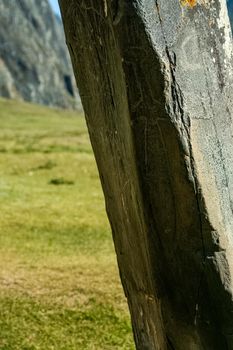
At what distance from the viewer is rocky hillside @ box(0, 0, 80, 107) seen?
132 meters

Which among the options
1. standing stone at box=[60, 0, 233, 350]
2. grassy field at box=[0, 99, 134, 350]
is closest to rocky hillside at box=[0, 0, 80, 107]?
grassy field at box=[0, 99, 134, 350]

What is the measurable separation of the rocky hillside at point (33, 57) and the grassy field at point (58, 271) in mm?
110108

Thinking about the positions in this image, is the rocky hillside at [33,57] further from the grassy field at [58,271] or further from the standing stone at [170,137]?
the standing stone at [170,137]

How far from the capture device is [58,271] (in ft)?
31.0

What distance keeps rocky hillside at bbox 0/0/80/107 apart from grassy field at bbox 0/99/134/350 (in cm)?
11011

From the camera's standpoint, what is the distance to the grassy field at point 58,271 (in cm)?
714

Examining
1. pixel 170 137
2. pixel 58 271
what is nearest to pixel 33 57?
pixel 58 271

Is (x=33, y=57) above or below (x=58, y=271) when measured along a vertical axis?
above

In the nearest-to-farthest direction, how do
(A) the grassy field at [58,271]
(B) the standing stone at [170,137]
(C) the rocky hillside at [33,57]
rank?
(B) the standing stone at [170,137], (A) the grassy field at [58,271], (C) the rocky hillside at [33,57]

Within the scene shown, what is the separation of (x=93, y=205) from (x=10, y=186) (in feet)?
11.4

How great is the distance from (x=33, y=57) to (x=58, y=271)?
131631 mm

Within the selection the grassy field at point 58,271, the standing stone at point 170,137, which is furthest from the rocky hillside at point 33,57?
the standing stone at point 170,137

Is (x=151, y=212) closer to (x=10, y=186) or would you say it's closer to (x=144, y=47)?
(x=144, y=47)

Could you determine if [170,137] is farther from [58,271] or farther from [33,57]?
[33,57]
